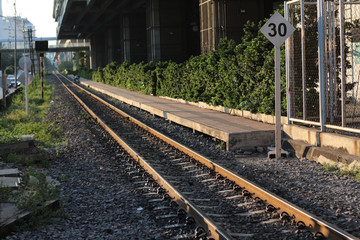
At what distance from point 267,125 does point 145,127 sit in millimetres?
4791

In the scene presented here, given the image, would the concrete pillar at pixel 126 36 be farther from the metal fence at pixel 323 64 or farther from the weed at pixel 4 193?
the weed at pixel 4 193

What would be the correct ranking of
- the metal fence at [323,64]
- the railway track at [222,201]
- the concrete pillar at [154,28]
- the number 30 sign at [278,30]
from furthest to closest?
the concrete pillar at [154,28] < the metal fence at [323,64] < the number 30 sign at [278,30] < the railway track at [222,201]

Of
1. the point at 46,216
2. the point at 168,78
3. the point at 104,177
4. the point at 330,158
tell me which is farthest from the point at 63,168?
the point at 168,78

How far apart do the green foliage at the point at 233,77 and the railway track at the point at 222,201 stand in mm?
3742

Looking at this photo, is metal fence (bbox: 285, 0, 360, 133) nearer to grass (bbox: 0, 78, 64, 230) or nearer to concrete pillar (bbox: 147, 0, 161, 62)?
grass (bbox: 0, 78, 64, 230)

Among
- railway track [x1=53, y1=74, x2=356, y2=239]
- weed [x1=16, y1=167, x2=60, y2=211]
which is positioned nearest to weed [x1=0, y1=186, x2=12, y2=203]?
weed [x1=16, y1=167, x2=60, y2=211]

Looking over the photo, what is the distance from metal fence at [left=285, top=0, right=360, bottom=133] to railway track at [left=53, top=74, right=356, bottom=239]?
2.89 meters

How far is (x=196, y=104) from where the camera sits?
2194 centimetres

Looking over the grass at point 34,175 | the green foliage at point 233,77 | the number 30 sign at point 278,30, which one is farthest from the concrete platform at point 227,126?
the grass at point 34,175

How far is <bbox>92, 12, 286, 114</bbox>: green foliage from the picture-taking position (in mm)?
14398

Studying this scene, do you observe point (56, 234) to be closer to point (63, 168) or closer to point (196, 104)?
point (63, 168)

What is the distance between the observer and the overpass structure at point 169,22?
28.4 meters

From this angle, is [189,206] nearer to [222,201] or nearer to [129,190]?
[222,201]

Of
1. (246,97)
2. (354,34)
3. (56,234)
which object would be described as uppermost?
(354,34)
